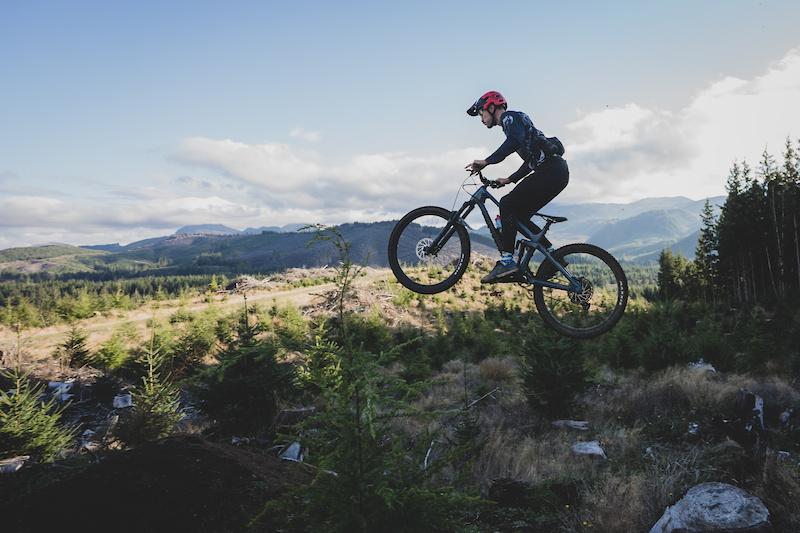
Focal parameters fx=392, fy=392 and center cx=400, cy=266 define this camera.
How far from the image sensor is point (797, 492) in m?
6.79

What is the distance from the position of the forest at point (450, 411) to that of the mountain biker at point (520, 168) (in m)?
1.83

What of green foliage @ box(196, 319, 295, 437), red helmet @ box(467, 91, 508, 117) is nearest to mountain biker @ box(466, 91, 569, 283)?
red helmet @ box(467, 91, 508, 117)

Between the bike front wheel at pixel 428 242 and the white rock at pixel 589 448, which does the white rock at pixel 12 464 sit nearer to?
the bike front wheel at pixel 428 242

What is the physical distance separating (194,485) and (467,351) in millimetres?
20915

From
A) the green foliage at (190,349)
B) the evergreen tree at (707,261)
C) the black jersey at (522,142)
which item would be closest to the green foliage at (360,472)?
the black jersey at (522,142)

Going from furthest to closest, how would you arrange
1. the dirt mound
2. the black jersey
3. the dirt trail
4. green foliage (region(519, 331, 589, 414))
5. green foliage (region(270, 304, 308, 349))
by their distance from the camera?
green foliage (region(270, 304, 308, 349))
the dirt trail
green foliage (region(519, 331, 589, 414))
the dirt mound
the black jersey

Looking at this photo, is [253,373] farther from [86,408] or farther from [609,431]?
[609,431]

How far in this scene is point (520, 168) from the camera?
457cm

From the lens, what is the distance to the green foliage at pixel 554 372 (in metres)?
13.4

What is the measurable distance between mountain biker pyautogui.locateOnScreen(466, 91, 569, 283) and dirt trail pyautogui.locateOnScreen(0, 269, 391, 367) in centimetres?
659

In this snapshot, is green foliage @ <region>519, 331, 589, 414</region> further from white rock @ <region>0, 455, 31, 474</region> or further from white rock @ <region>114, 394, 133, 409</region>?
white rock @ <region>114, 394, 133, 409</region>

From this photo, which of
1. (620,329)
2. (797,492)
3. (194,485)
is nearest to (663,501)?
(797,492)

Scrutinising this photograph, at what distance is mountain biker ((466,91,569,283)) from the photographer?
4227 mm

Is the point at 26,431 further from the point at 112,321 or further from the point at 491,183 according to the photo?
the point at 112,321
